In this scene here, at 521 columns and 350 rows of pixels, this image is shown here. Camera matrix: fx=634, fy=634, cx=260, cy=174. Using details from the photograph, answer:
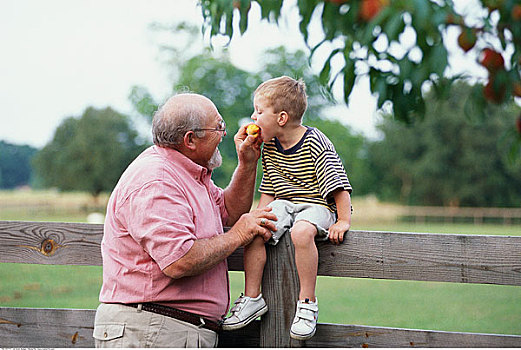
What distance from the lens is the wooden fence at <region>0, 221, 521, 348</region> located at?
250cm

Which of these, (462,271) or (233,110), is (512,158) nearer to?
(462,271)

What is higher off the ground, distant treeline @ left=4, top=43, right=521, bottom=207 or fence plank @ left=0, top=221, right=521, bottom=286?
distant treeline @ left=4, top=43, right=521, bottom=207

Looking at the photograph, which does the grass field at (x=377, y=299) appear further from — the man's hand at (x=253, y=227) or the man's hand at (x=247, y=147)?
the man's hand at (x=253, y=227)

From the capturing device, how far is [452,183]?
149ft

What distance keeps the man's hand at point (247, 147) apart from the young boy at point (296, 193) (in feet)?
0.21

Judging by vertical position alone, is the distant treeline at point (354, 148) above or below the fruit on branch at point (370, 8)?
above

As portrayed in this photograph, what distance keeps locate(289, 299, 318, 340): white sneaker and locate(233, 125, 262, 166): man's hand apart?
689mm

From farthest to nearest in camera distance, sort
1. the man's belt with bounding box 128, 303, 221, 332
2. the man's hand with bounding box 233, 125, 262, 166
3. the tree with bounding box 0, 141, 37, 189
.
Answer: the tree with bounding box 0, 141, 37, 189, the man's hand with bounding box 233, 125, 262, 166, the man's belt with bounding box 128, 303, 221, 332

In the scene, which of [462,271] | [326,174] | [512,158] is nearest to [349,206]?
[326,174]

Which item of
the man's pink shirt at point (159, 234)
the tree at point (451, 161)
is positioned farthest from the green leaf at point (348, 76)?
the tree at point (451, 161)

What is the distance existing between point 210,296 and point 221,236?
270 mm

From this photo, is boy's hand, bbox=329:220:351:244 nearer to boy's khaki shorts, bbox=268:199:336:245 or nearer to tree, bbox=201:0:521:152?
boy's khaki shorts, bbox=268:199:336:245

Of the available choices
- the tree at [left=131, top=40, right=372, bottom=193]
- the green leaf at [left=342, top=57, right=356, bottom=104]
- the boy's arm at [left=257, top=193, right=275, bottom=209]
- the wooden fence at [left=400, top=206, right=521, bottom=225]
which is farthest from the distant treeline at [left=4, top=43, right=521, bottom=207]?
the green leaf at [left=342, top=57, right=356, bottom=104]

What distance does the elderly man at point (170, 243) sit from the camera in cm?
245
